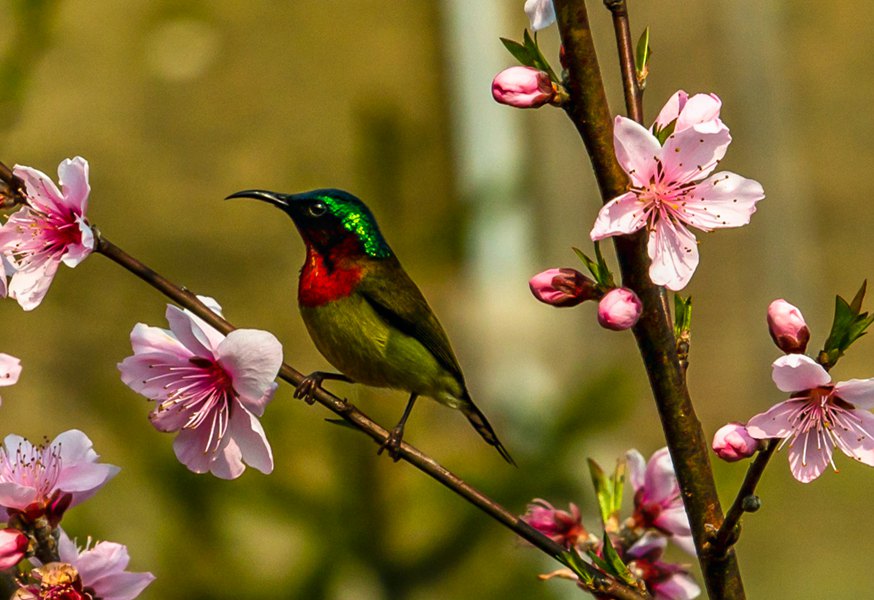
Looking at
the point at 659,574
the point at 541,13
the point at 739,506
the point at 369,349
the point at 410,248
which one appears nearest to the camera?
the point at 739,506

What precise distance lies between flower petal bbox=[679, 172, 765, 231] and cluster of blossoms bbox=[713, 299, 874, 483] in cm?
8

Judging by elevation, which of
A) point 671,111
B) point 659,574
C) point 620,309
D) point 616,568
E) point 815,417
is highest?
point 671,111

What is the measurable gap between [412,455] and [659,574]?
361mm

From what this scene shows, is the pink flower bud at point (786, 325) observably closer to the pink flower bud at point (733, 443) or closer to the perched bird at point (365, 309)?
the pink flower bud at point (733, 443)

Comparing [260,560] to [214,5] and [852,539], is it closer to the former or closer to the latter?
[214,5]

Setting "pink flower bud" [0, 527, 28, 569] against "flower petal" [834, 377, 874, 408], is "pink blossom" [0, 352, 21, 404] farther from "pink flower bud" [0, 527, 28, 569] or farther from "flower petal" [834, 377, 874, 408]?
"flower petal" [834, 377, 874, 408]

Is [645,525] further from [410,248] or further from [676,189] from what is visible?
[410,248]

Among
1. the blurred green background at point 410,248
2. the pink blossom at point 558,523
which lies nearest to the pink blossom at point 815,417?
the pink blossom at point 558,523

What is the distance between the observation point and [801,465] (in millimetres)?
977

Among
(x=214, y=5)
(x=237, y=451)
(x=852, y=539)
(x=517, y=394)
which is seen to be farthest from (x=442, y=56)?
(x=237, y=451)

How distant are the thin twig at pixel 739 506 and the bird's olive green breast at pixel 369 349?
54 centimetres

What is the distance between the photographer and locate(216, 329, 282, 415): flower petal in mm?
979

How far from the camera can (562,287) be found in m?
0.98

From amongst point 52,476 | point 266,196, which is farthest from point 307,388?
point 266,196
